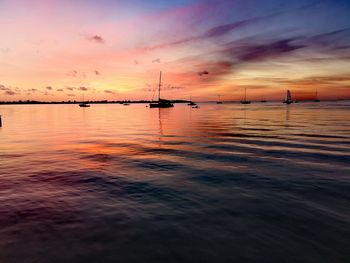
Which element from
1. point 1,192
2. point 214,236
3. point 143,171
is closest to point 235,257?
point 214,236

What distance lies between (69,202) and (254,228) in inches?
319

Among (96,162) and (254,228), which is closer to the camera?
(254,228)

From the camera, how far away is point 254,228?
8734 millimetres

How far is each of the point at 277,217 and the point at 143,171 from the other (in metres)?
9.32

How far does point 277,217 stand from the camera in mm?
9570

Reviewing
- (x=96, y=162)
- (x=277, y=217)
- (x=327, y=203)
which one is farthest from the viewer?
(x=96, y=162)

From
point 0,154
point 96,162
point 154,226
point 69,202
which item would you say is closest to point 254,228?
point 154,226

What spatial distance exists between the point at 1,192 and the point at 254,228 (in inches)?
494

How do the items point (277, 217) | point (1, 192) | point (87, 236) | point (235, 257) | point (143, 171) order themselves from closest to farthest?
point (235, 257) < point (87, 236) < point (277, 217) < point (1, 192) < point (143, 171)

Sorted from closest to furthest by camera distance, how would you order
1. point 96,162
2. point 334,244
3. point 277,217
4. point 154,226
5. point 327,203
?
point 334,244 → point 154,226 → point 277,217 → point 327,203 → point 96,162

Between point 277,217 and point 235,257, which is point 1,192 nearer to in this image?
point 235,257

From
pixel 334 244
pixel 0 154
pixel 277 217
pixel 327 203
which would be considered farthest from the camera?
pixel 0 154

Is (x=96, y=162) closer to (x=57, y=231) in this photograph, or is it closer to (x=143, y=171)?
(x=143, y=171)

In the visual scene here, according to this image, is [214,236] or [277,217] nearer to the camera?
[214,236]
